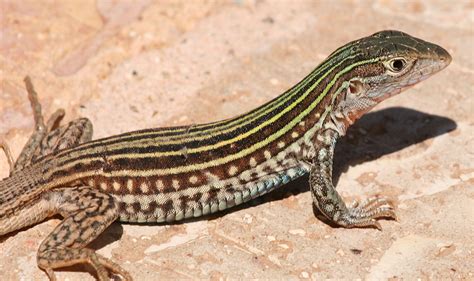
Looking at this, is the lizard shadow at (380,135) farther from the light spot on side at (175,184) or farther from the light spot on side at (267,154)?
the light spot on side at (175,184)

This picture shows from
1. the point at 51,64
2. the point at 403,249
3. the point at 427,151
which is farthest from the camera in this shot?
the point at 51,64

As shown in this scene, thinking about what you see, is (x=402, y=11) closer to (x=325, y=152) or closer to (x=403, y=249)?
(x=325, y=152)

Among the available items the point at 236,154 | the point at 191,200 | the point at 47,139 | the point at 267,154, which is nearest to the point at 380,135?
the point at 267,154

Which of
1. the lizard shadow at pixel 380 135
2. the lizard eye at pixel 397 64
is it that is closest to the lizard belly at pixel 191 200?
the lizard shadow at pixel 380 135

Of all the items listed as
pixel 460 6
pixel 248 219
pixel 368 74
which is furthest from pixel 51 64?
pixel 460 6

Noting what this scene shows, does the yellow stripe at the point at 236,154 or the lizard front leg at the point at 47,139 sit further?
the lizard front leg at the point at 47,139

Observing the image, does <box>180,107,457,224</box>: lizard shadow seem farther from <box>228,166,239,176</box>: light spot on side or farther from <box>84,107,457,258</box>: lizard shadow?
<box>228,166,239,176</box>: light spot on side
